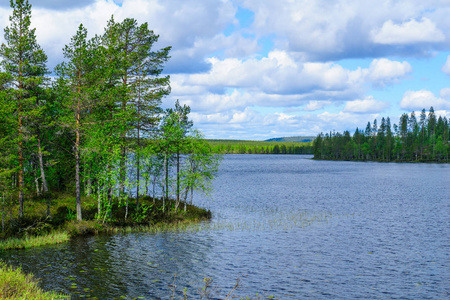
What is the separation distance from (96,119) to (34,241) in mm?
11933

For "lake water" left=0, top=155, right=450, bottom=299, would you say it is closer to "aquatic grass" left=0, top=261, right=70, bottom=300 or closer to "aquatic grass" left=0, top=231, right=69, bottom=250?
"aquatic grass" left=0, top=231, right=69, bottom=250

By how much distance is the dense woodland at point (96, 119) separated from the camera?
2916 centimetres

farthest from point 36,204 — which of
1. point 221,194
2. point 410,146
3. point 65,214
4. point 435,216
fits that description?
point 410,146

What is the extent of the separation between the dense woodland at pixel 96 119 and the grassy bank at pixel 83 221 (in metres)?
1.02

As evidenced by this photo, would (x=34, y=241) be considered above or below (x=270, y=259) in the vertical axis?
above

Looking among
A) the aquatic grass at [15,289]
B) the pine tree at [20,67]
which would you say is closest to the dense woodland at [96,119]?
the pine tree at [20,67]

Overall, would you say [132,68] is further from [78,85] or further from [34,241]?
[34,241]

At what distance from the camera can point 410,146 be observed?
191 meters

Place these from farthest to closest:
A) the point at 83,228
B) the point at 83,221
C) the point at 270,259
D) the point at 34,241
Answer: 1. the point at 83,221
2. the point at 83,228
3. the point at 34,241
4. the point at 270,259

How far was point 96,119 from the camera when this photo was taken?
3391 cm

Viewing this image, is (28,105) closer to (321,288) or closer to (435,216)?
(321,288)

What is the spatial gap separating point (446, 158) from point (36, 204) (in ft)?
652

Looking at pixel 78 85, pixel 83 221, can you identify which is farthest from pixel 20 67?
pixel 83 221

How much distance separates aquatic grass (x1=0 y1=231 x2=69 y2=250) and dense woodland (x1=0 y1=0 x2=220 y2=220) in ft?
10.0
